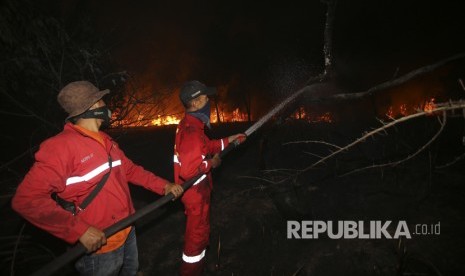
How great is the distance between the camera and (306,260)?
416 cm

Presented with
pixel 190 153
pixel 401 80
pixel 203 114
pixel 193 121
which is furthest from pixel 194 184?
pixel 401 80

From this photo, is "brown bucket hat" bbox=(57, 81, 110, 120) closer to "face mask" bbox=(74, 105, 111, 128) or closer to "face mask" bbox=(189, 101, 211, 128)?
"face mask" bbox=(74, 105, 111, 128)

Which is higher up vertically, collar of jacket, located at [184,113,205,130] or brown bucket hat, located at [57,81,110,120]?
brown bucket hat, located at [57,81,110,120]

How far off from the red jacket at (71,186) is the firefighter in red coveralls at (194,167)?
0.86 metres

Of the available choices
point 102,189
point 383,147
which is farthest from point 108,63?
point 383,147

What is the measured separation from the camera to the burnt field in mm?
3975

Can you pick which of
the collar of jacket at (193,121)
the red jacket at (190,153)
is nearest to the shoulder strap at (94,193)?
the red jacket at (190,153)

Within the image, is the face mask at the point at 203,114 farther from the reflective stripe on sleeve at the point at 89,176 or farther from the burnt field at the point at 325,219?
the reflective stripe on sleeve at the point at 89,176

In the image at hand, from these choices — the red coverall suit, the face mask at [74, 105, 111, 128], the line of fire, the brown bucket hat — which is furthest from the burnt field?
the line of fire

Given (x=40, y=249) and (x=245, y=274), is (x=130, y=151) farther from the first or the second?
(x=245, y=274)

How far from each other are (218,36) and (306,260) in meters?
26.6

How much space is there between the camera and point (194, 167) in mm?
3537

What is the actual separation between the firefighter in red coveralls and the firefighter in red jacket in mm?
824

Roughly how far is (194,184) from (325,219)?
113 inches
